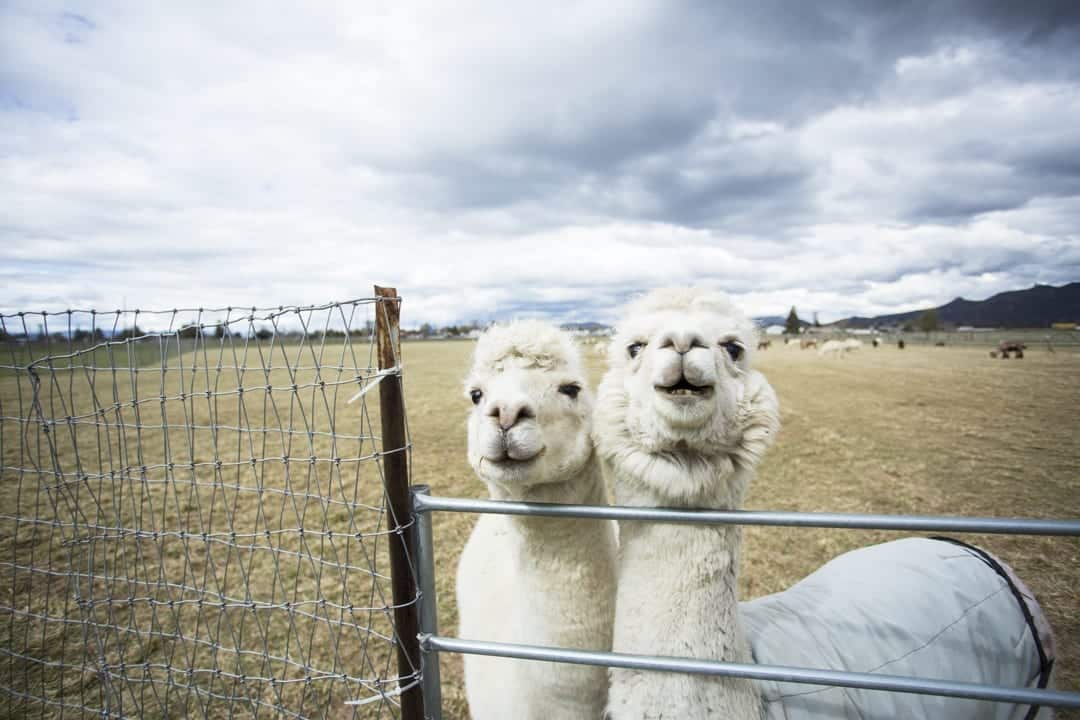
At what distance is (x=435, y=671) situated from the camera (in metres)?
→ 1.87

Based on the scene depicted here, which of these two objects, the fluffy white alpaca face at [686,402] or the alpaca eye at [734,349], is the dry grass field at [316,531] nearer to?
the fluffy white alpaca face at [686,402]

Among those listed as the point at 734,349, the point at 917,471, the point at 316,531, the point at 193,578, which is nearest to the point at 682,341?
the point at 734,349

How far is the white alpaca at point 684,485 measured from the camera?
1711 mm

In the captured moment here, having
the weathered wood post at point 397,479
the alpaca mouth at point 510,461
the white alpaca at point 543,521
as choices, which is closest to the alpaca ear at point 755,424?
the white alpaca at point 543,521

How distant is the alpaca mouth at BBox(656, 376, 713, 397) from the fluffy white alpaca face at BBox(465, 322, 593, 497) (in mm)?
583

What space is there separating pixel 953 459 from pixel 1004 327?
6.65m

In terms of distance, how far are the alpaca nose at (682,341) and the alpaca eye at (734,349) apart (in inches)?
10.9

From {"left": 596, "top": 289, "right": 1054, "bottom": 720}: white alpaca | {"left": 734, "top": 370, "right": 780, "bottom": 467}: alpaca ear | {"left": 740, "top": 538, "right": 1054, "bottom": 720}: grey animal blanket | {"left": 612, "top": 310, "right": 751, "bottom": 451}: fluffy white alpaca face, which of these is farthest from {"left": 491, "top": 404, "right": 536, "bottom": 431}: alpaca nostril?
{"left": 740, "top": 538, "right": 1054, "bottom": 720}: grey animal blanket

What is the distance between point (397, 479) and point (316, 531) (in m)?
2.49

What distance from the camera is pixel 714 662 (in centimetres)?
Result: 158

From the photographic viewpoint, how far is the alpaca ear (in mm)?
1822

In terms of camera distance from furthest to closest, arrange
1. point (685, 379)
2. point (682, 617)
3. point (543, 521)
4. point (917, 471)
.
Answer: point (917, 471), point (543, 521), point (682, 617), point (685, 379)

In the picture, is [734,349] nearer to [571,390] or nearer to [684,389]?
[684,389]

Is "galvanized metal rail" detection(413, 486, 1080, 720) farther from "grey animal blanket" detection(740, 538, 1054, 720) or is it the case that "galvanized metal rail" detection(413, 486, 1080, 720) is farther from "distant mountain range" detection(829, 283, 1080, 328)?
"distant mountain range" detection(829, 283, 1080, 328)
